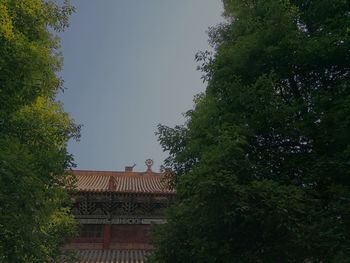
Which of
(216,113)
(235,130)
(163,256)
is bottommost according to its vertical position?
(163,256)

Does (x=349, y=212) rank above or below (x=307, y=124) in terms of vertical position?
below

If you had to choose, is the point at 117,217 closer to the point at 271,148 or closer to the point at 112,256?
the point at 112,256

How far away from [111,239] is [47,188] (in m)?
8.40

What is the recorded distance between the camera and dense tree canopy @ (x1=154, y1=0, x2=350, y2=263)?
580cm

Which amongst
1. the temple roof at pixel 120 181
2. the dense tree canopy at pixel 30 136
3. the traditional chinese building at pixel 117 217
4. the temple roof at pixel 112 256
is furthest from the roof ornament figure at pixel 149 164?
the dense tree canopy at pixel 30 136

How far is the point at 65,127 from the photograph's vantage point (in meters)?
8.88

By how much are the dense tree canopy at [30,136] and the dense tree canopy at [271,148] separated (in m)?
2.37

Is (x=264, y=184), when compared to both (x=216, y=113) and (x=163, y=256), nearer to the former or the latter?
(x=216, y=113)

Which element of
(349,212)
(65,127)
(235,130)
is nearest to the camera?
(349,212)

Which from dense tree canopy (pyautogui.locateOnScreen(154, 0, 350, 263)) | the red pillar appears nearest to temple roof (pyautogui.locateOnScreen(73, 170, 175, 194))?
the red pillar

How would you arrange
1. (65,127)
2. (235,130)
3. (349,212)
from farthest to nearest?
(65,127)
(235,130)
(349,212)

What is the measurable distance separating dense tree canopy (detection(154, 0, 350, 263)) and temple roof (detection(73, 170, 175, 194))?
868 centimetres

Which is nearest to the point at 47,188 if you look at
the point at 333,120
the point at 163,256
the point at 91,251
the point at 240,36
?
the point at 163,256

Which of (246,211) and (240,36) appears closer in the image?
(246,211)
